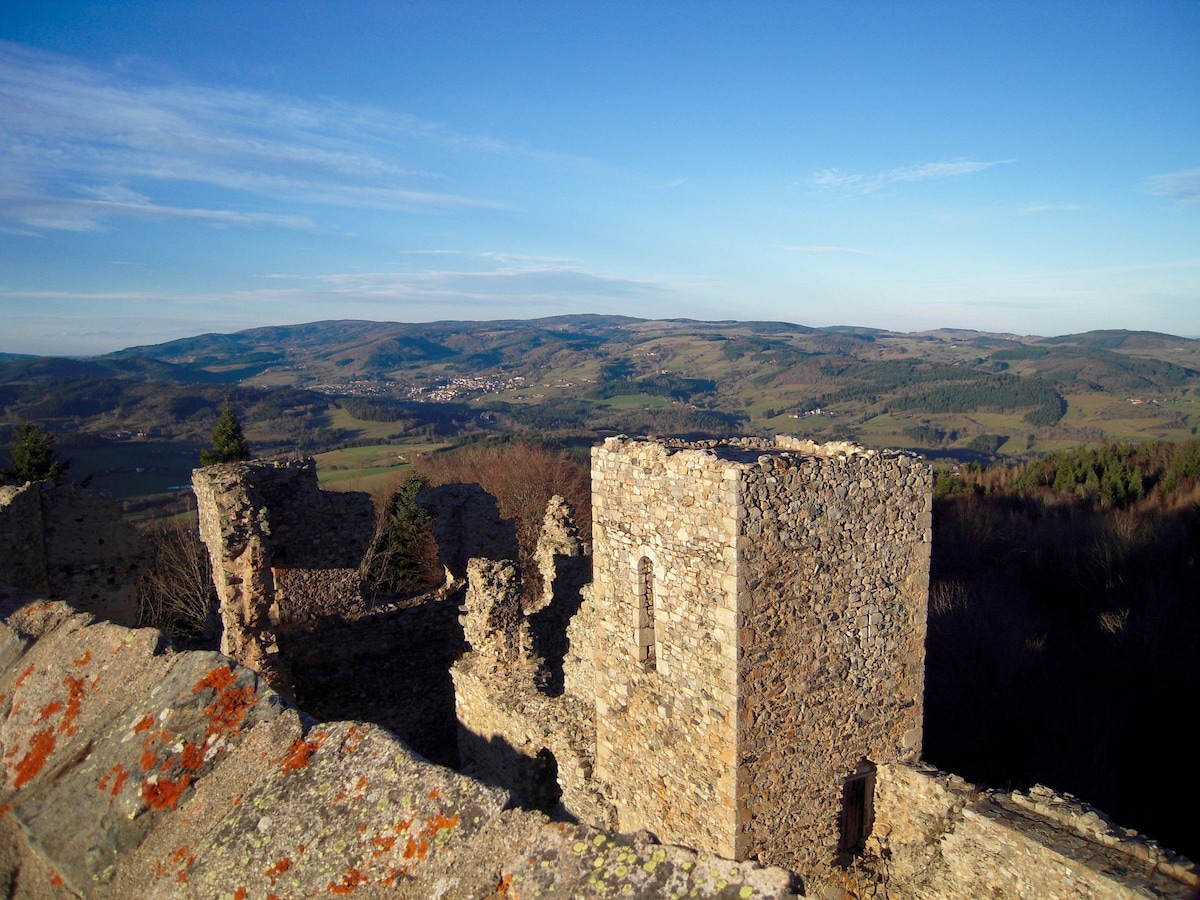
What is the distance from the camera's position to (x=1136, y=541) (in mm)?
27797

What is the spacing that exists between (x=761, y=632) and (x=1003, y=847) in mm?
2510

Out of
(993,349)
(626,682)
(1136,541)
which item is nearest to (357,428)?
(1136,541)

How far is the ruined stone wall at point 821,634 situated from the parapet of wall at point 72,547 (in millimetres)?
9168

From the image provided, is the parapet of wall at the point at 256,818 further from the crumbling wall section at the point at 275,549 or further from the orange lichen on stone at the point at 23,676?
the crumbling wall section at the point at 275,549

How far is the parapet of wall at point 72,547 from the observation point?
9820mm

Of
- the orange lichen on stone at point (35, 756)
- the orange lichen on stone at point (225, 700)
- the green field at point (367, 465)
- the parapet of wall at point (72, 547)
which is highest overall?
the orange lichen on stone at point (225, 700)

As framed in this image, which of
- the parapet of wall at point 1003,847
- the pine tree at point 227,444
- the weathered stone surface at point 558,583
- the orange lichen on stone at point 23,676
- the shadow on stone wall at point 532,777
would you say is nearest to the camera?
the orange lichen on stone at point 23,676

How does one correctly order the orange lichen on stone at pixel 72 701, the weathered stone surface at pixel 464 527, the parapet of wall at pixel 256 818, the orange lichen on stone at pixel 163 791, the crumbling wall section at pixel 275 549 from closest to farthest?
the parapet of wall at pixel 256 818 → the orange lichen on stone at pixel 163 791 → the orange lichen on stone at pixel 72 701 → the crumbling wall section at pixel 275 549 → the weathered stone surface at pixel 464 527

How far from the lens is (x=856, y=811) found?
750 centimetres

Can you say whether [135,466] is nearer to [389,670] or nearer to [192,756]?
[389,670]

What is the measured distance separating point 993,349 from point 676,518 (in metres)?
203

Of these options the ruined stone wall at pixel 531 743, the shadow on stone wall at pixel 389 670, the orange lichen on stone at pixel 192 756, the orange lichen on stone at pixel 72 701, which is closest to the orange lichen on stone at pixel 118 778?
the orange lichen on stone at pixel 192 756

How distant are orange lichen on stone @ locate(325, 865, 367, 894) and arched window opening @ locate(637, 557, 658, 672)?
4.94 m

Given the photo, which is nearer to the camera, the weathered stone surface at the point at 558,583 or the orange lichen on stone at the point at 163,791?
the orange lichen on stone at the point at 163,791
